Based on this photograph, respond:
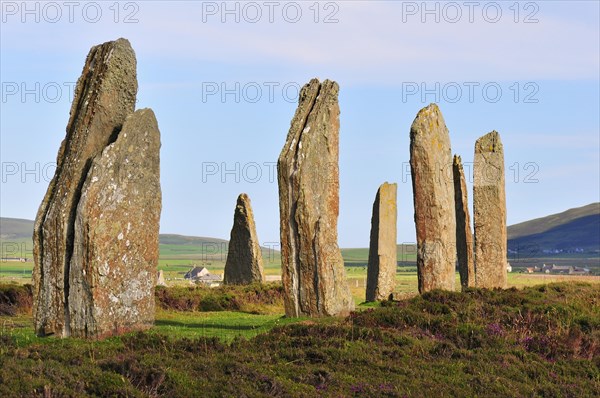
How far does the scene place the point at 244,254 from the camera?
3641cm

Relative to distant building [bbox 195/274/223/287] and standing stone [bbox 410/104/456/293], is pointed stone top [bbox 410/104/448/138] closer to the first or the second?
standing stone [bbox 410/104/456/293]

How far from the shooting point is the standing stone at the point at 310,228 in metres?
22.9

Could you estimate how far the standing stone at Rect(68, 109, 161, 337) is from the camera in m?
18.8

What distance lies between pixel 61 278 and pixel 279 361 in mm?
4685

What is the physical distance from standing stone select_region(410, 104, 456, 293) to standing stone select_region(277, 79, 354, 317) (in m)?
5.98

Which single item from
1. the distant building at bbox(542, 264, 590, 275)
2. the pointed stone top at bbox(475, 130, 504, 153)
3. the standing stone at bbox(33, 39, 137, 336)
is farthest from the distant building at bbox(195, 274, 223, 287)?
the distant building at bbox(542, 264, 590, 275)

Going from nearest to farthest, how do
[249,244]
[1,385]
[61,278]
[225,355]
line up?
[1,385]
[225,355]
[61,278]
[249,244]

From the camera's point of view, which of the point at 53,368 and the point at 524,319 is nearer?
the point at 53,368

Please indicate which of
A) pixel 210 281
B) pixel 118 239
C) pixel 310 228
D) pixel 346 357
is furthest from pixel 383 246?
pixel 210 281

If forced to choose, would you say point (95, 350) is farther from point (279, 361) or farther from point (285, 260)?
point (285, 260)

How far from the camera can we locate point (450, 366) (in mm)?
17844

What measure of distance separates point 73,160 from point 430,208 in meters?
12.3

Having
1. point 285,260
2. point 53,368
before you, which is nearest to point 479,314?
point 285,260

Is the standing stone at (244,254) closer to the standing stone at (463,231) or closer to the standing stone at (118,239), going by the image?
the standing stone at (463,231)
